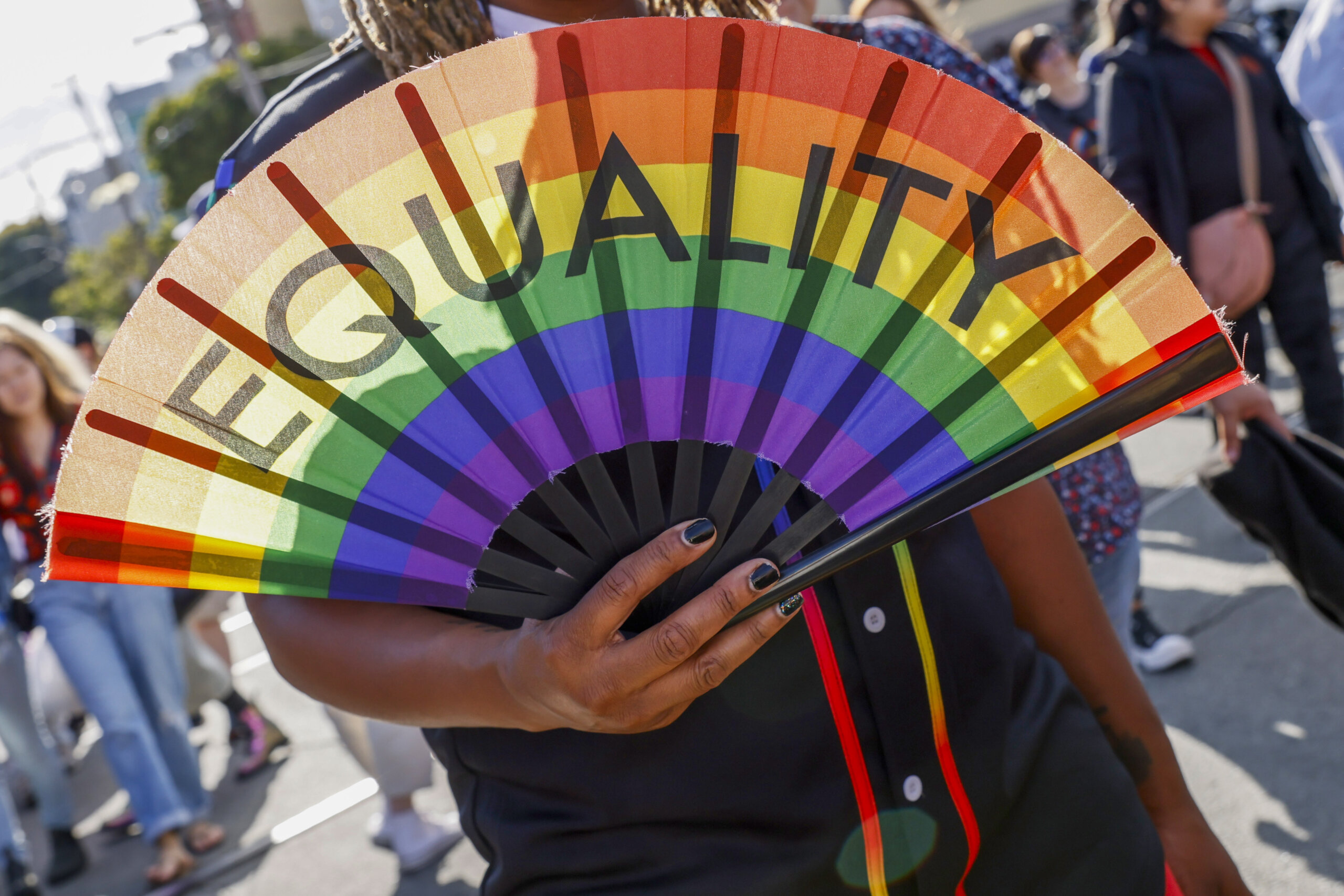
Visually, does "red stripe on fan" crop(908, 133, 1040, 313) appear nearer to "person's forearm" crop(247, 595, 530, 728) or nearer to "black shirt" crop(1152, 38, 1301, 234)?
"person's forearm" crop(247, 595, 530, 728)

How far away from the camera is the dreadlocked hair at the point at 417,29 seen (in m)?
1.13

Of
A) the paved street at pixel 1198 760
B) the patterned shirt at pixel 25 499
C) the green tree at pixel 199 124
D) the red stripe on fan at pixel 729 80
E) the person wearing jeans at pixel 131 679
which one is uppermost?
the green tree at pixel 199 124

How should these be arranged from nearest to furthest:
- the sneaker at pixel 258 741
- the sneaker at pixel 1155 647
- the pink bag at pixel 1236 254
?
the pink bag at pixel 1236 254 → the sneaker at pixel 1155 647 → the sneaker at pixel 258 741

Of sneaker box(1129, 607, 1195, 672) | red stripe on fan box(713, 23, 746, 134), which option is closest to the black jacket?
sneaker box(1129, 607, 1195, 672)

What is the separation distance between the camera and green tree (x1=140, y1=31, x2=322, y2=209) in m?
30.4

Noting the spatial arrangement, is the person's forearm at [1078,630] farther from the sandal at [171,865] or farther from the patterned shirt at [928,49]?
the sandal at [171,865]

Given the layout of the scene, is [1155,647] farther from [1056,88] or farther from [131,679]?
[131,679]

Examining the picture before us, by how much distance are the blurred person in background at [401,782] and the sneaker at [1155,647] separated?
2435 mm

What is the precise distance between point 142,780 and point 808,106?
4122 mm

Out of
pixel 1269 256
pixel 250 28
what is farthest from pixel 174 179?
pixel 1269 256

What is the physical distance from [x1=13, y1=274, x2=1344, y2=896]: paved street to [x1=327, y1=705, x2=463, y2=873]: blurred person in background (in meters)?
0.07

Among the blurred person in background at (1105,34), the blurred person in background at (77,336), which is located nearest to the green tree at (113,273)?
the blurred person in background at (77,336)

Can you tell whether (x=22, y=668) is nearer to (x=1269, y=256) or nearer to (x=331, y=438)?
(x=331, y=438)

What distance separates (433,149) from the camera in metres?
0.85
